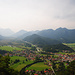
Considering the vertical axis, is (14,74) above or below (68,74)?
above

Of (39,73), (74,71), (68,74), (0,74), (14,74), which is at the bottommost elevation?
(39,73)

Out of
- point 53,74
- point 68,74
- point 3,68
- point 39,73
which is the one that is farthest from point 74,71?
point 3,68

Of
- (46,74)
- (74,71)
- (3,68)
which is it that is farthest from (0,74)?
(46,74)

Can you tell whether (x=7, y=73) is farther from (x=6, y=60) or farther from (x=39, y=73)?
(x=39, y=73)

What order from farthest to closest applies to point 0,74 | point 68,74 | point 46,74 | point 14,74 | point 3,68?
point 46,74, point 68,74, point 14,74, point 3,68, point 0,74

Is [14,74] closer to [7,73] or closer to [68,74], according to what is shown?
[7,73]

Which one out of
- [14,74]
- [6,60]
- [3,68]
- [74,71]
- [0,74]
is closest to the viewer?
[0,74]

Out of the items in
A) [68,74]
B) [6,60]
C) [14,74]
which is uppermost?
[6,60]

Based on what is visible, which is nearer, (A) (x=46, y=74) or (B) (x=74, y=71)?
(B) (x=74, y=71)

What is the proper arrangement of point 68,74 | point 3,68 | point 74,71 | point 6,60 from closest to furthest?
1. point 3,68
2. point 6,60
3. point 74,71
4. point 68,74
